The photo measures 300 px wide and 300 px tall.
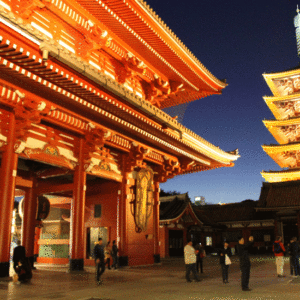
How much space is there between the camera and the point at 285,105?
3903 centimetres

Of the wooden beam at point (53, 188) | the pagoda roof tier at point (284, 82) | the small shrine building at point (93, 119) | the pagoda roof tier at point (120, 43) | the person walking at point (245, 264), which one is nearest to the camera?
the person walking at point (245, 264)

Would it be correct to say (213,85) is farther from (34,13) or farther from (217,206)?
(217,206)

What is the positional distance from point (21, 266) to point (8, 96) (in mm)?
5348

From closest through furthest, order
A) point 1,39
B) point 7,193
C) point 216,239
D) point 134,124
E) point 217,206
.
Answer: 1. point 1,39
2. point 7,193
3. point 134,124
4. point 216,239
5. point 217,206

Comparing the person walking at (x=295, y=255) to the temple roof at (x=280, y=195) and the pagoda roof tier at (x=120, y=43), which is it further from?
the temple roof at (x=280, y=195)

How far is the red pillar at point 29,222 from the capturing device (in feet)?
50.0

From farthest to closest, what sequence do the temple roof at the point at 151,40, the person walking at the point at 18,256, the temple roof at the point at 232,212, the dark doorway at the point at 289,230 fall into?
the temple roof at the point at 232,212
the dark doorway at the point at 289,230
the temple roof at the point at 151,40
the person walking at the point at 18,256

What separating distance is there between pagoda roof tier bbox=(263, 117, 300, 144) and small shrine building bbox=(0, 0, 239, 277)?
19350mm

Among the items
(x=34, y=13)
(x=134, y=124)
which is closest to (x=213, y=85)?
(x=134, y=124)

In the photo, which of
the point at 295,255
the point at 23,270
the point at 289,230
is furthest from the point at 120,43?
the point at 289,230

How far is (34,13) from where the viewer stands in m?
11.7

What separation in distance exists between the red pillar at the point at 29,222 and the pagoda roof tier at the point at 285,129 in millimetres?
30290

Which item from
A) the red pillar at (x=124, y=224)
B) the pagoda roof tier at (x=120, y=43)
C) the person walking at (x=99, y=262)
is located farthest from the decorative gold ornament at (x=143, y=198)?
the person walking at (x=99, y=262)

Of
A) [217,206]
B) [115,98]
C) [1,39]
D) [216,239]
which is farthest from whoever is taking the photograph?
[217,206]
